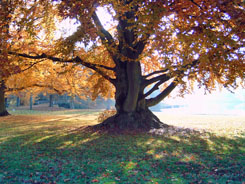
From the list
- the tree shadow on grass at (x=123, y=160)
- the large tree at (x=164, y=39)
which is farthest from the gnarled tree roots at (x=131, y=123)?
the tree shadow on grass at (x=123, y=160)

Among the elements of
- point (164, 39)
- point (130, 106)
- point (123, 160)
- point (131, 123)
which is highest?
point (164, 39)

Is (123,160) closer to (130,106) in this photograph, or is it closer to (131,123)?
(131,123)

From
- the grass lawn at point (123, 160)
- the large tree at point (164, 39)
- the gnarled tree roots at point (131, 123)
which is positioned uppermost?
the large tree at point (164, 39)

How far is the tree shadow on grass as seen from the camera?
4.94 meters

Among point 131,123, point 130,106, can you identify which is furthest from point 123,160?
point 130,106

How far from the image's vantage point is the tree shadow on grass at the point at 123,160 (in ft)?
16.2

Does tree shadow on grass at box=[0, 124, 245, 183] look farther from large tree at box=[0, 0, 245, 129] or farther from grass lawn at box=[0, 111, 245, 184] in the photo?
large tree at box=[0, 0, 245, 129]

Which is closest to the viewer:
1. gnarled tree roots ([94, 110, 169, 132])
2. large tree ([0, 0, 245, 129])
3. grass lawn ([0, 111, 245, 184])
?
grass lawn ([0, 111, 245, 184])

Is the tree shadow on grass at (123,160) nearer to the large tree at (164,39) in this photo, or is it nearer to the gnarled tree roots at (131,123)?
the gnarled tree roots at (131,123)

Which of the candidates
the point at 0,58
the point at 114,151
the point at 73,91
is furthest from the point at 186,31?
the point at 73,91

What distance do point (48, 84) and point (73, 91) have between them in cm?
279

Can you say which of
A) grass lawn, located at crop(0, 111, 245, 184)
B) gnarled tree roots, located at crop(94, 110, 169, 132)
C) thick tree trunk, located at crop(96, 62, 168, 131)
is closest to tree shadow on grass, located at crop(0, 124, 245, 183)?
grass lawn, located at crop(0, 111, 245, 184)

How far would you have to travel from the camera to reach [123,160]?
20.2 ft

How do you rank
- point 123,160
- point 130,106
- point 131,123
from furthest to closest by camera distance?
point 130,106 < point 131,123 < point 123,160
